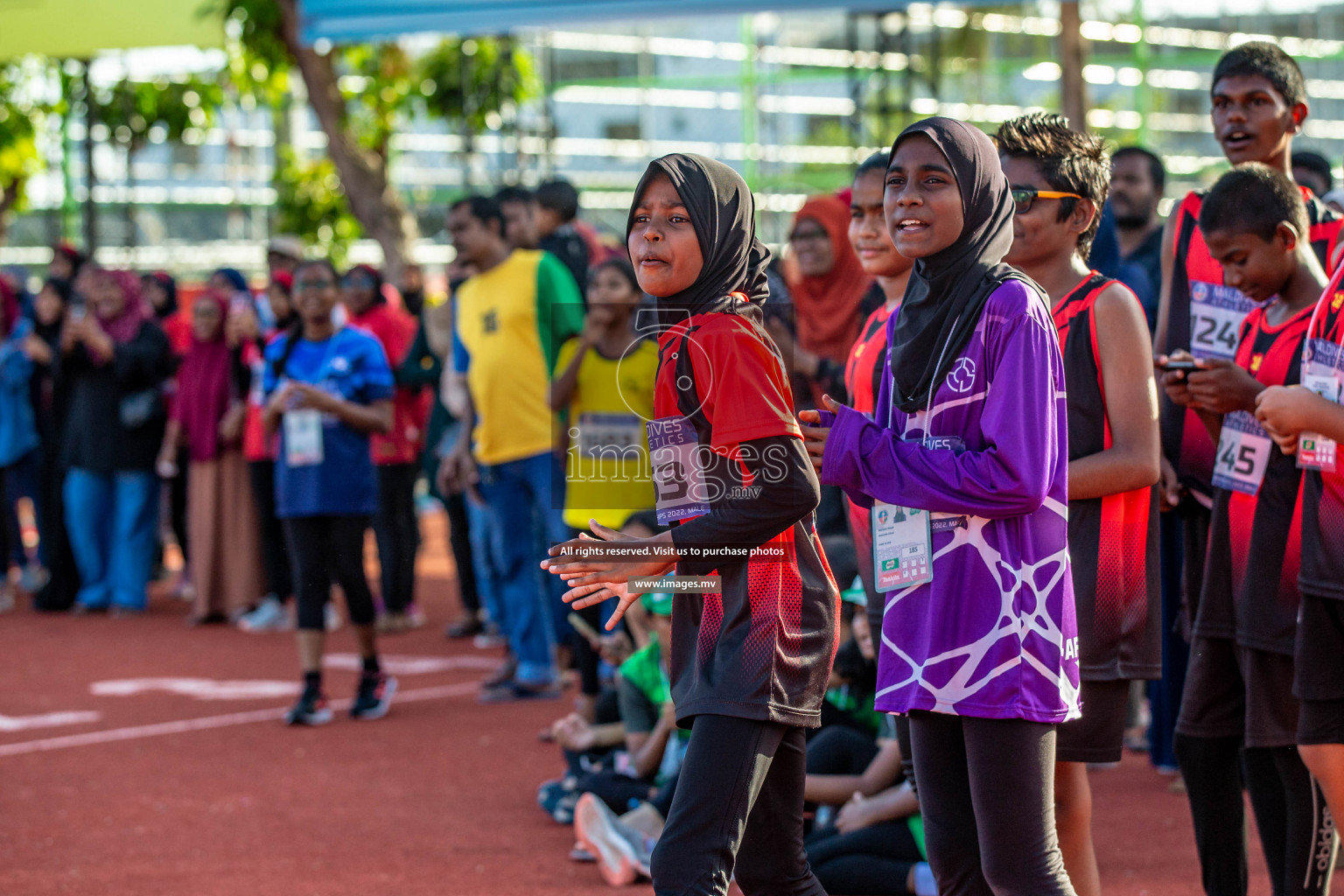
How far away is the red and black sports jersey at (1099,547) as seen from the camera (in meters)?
3.54

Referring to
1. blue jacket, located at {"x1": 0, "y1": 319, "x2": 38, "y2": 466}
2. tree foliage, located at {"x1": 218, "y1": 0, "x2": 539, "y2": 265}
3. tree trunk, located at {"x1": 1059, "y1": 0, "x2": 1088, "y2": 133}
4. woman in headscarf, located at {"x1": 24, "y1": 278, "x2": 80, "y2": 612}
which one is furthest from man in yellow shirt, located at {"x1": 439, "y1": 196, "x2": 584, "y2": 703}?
tree trunk, located at {"x1": 1059, "y1": 0, "x2": 1088, "y2": 133}

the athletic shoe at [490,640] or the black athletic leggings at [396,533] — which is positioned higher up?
the black athletic leggings at [396,533]

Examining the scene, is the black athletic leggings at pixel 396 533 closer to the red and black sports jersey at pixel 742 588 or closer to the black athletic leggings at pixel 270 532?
the black athletic leggings at pixel 270 532

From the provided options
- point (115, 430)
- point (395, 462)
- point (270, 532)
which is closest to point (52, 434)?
point (115, 430)

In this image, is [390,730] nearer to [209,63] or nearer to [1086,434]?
[1086,434]

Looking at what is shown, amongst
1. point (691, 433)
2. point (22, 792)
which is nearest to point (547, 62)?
point (22, 792)

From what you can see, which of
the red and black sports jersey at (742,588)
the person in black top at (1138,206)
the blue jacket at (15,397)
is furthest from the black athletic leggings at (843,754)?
the blue jacket at (15,397)

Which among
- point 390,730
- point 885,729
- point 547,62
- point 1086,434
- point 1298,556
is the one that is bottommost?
point 390,730

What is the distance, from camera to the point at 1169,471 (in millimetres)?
4277

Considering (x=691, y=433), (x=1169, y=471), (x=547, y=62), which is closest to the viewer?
(x=691, y=433)

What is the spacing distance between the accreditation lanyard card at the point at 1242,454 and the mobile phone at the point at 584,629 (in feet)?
8.54

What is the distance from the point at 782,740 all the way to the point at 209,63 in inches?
600

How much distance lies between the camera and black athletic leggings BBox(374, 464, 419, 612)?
9.80 meters

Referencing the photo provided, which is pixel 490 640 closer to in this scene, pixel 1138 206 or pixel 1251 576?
pixel 1138 206
